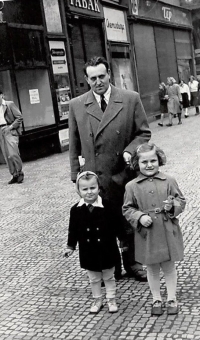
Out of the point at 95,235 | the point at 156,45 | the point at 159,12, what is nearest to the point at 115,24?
the point at 156,45

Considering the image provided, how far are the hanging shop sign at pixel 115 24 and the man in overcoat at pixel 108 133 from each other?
1612cm

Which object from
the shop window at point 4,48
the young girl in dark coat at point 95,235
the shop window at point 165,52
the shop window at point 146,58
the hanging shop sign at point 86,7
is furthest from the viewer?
the shop window at point 165,52

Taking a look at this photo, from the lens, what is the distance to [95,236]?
424 cm

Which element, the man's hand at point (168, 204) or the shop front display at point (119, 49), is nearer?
the man's hand at point (168, 204)

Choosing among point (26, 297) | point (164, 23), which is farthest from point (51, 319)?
point (164, 23)

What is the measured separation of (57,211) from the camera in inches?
314

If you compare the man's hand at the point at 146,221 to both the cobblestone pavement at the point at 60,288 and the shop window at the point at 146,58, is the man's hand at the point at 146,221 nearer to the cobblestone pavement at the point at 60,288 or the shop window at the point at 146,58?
the cobblestone pavement at the point at 60,288

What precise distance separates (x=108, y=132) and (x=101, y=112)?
18 centimetres

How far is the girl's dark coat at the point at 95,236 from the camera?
423cm

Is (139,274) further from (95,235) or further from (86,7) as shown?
(86,7)

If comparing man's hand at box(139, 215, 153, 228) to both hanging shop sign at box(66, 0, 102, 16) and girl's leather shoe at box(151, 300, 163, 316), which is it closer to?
girl's leather shoe at box(151, 300, 163, 316)

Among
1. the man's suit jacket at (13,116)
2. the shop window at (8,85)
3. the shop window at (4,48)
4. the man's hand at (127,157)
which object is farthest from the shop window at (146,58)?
the man's hand at (127,157)

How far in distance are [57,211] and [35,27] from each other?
852 cm

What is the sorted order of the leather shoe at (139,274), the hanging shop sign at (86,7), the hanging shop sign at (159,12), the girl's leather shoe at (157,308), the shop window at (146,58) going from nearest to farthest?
the girl's leather shoe at (157,308), the leather shoe at (139,274), the hanging shop sign at (86,7), the shop window at (146,58), the hanging shop sign at (159,12)
